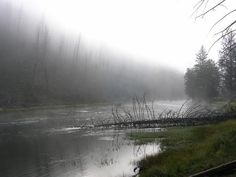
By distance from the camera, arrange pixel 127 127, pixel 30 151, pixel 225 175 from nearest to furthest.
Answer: pixel 225 175
pixel 30 151
pixel 127 127

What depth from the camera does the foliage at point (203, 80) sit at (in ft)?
282

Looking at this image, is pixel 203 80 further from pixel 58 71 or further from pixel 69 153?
pixel 69 153

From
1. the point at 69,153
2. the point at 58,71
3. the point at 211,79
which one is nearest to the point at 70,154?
the point at 69,153

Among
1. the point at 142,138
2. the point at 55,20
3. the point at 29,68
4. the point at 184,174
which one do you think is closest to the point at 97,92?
the point at 29,68

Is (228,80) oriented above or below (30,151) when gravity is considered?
above

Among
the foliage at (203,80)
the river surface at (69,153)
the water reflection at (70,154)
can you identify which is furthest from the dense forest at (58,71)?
the water reflection at (70,154)

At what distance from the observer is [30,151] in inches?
1117

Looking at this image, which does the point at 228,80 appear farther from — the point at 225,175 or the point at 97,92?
the point at 225,175

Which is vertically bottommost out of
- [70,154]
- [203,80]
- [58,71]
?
[70,154]

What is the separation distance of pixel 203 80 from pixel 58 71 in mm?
55379

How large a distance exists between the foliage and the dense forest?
2200cm

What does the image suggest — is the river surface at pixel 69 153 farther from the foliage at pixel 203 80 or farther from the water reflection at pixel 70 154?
the foliage at pixel 203 80

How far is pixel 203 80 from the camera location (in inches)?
3462

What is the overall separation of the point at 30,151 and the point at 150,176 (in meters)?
16.3
